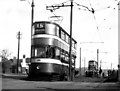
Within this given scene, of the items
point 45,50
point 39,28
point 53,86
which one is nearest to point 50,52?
point 45,50

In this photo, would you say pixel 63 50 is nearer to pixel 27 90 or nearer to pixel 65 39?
pixel 65 39

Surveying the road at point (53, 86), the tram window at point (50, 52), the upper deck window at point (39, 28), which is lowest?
the road at point (53, 86)

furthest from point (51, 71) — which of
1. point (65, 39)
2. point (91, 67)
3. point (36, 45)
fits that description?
point (91, 67)

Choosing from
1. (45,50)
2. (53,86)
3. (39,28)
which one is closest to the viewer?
(53,86)

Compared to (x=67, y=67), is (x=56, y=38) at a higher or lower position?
higher

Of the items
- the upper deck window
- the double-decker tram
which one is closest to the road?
the double-decker tram

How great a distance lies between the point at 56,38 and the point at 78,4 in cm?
354

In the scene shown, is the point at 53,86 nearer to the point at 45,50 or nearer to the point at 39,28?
the point at 45,50

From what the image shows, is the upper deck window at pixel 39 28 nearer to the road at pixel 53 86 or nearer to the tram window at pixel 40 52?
the tram window at pixel 40 52

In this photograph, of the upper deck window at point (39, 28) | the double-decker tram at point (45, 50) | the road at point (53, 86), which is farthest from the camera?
the upper deck window at point (39, 28)

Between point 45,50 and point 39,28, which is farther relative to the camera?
point 39,28

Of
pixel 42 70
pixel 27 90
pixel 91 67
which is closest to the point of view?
pixel 27 90

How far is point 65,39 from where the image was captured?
97.9 ft

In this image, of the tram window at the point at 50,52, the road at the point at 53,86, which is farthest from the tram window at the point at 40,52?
the road at the point at 53,86
